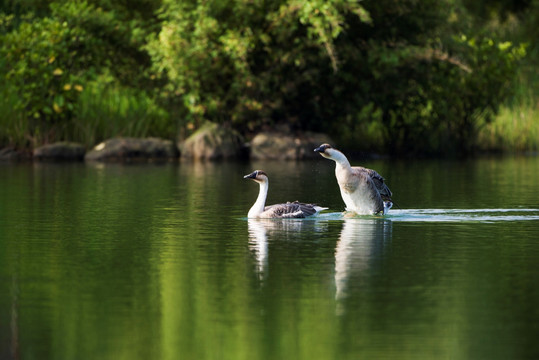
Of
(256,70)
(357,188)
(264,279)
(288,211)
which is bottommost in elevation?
(264,279)

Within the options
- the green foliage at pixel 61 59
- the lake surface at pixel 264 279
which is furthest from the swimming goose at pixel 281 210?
the green foliage at pixel 61 59

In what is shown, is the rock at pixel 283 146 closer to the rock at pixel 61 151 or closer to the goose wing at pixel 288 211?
the rock at pixel 61 151

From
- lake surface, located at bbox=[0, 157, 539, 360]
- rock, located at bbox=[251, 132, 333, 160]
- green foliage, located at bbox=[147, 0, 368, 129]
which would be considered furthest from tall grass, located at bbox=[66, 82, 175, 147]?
lake surface, located at bbox=[0, 157, 539, 360]

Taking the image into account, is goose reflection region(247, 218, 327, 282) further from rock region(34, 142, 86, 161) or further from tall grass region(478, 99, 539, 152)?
tall grass region(478, 99, 539, 152)

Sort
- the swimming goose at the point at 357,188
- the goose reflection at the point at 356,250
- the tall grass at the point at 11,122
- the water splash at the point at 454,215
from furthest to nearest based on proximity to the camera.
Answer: the tall grass at the point at 11,122, the swimming goose at the point at 357,188, the water splash at the point at 454,215, the goose reflection at the point at 356,250

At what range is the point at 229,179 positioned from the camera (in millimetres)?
24750

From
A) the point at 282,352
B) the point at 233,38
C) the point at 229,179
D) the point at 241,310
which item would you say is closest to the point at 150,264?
the point at 241,310

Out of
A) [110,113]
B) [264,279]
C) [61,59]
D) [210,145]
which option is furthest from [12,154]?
[264,279]

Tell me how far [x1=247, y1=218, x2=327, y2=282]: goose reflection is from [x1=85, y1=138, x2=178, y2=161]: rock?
18573mm

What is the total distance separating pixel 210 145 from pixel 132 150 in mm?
2292

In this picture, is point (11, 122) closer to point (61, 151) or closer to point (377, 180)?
point (61, 151)

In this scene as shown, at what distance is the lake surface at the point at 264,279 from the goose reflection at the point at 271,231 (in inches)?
1.4

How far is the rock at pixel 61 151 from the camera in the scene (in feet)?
109

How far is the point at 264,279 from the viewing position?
33.0 feet
